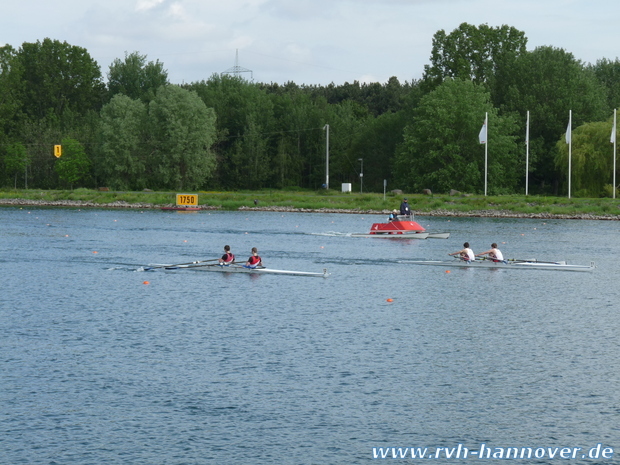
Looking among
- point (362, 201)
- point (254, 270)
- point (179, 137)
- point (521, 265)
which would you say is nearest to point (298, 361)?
point (254, 270)

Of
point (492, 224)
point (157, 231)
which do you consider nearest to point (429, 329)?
point (157, 231)

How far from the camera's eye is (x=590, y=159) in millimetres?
99750

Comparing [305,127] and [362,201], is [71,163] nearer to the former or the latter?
[305,127]

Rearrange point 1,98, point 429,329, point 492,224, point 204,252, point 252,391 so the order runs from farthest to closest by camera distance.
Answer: point 1,98
point 492,224
point 204,252
point 429,329
point 252,391

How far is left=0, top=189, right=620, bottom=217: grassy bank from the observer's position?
95312 mm

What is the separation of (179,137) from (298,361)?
9988 centimetres

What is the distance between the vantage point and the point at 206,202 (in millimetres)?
111438

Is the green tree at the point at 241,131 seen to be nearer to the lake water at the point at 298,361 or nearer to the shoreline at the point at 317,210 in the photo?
the shoreline at the point at 317,210

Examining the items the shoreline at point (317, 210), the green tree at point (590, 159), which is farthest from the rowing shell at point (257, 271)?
the green tree at point (590, 159)

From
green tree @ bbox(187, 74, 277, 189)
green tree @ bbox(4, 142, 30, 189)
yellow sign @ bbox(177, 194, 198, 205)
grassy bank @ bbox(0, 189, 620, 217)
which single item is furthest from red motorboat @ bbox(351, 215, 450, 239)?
green tree @ bbox(4, 142, 30, 189)

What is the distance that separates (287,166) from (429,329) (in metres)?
112

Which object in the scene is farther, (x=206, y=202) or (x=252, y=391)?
(x=206, y=202)

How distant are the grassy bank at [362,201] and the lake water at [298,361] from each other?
45.5 m

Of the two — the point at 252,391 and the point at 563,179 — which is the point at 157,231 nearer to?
the point at 252,391
